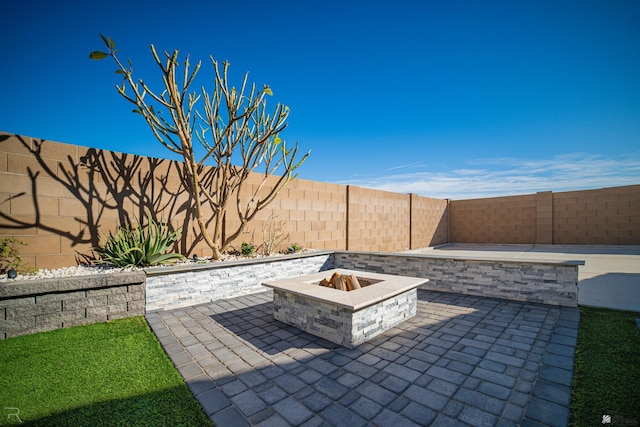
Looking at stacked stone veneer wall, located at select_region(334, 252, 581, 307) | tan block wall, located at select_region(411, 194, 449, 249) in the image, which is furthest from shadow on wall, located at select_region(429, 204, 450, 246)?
stacked stone veneer wall, located at select_region(334, 252, 581, 307)

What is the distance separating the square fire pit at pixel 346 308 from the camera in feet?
10.2

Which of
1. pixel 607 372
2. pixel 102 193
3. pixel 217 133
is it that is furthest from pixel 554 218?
pixel 102 193

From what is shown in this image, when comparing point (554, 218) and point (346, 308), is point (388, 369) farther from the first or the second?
point (554, 218)

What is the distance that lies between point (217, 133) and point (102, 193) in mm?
2357

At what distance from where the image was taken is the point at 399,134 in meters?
10.5

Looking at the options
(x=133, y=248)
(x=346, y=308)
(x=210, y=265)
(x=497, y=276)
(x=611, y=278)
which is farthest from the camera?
(x=611, y=278)

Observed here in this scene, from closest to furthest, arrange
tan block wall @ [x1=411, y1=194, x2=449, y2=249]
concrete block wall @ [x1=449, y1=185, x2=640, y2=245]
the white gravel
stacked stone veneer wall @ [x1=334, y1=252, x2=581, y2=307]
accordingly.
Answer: the white gravel
stacked stone veneer wall @ [x1=334, y1=252, x2=581, y2=307]
concrete block wall @ [x1=449, y1=185, x2=640, y2=245]
tan block wall @ [x1=411, y1=194, x2=449, y2=249]

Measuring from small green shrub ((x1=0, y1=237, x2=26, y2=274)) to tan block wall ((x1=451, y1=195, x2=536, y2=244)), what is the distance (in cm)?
1671

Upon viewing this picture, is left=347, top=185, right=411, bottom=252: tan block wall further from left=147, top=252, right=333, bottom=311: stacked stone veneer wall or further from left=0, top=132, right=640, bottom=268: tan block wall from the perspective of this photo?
left=147, top=252, right=333, bottom=311: stacked stone veneer wall

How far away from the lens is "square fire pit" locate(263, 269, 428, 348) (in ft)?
10.2

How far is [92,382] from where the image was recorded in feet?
7.80

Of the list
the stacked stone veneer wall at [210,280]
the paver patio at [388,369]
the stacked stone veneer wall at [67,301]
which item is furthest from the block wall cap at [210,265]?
the paver patio at [388,369]

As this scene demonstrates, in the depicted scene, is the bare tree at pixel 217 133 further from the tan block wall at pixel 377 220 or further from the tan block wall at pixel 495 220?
the tan block wall at pixel 495 220

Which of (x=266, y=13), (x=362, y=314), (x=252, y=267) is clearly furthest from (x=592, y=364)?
(x=266, y=13)
